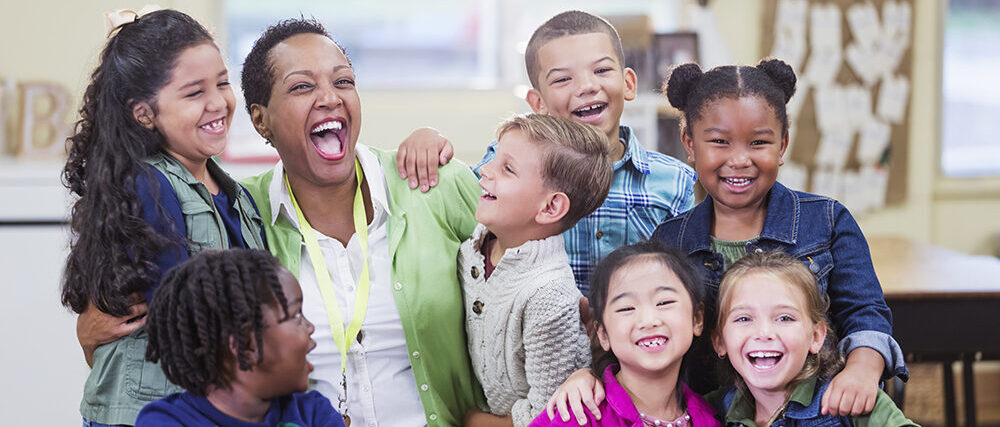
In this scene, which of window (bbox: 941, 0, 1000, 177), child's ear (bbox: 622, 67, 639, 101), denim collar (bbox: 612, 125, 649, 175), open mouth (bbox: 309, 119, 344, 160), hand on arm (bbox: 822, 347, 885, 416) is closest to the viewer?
hand on arm (bbox: 822, 347, 885, 416)

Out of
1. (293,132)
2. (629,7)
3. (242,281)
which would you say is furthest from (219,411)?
(629,7)

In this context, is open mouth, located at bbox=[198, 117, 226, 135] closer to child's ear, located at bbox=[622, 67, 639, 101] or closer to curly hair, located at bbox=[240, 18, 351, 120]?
curly hair, located at bbox=[240, 18, 351, 120]

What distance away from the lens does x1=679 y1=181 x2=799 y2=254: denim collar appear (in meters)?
1.87

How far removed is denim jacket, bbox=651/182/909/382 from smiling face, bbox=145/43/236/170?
93cm

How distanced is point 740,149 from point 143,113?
3.65ft

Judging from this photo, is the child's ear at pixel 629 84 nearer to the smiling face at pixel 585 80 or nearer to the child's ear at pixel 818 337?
the smiling face at pixel 585 80

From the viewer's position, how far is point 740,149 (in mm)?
1842

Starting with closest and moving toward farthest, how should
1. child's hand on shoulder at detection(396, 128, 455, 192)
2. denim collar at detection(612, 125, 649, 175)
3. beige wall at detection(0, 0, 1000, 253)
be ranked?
child's hand on shoulder at detection(396, 128, 455, 192), denim collar at detection(612, 125, 649, 175), beige wall at detection(0, 0, 1000, 253)

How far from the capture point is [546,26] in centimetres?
231

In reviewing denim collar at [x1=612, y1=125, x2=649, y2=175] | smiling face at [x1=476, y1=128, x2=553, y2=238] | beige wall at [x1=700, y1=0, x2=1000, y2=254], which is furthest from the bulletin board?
smiling face at [x1=476, y1=128, x2=553, y2=238]

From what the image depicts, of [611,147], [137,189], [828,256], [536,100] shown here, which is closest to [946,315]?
[828,256]

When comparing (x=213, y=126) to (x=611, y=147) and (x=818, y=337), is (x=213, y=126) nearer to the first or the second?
(x=611, y=147)

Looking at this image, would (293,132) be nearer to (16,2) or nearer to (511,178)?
(511,178)


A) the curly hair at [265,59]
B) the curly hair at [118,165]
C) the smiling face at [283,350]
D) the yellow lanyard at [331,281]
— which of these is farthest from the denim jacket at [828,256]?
the curly hair at [118,165]
